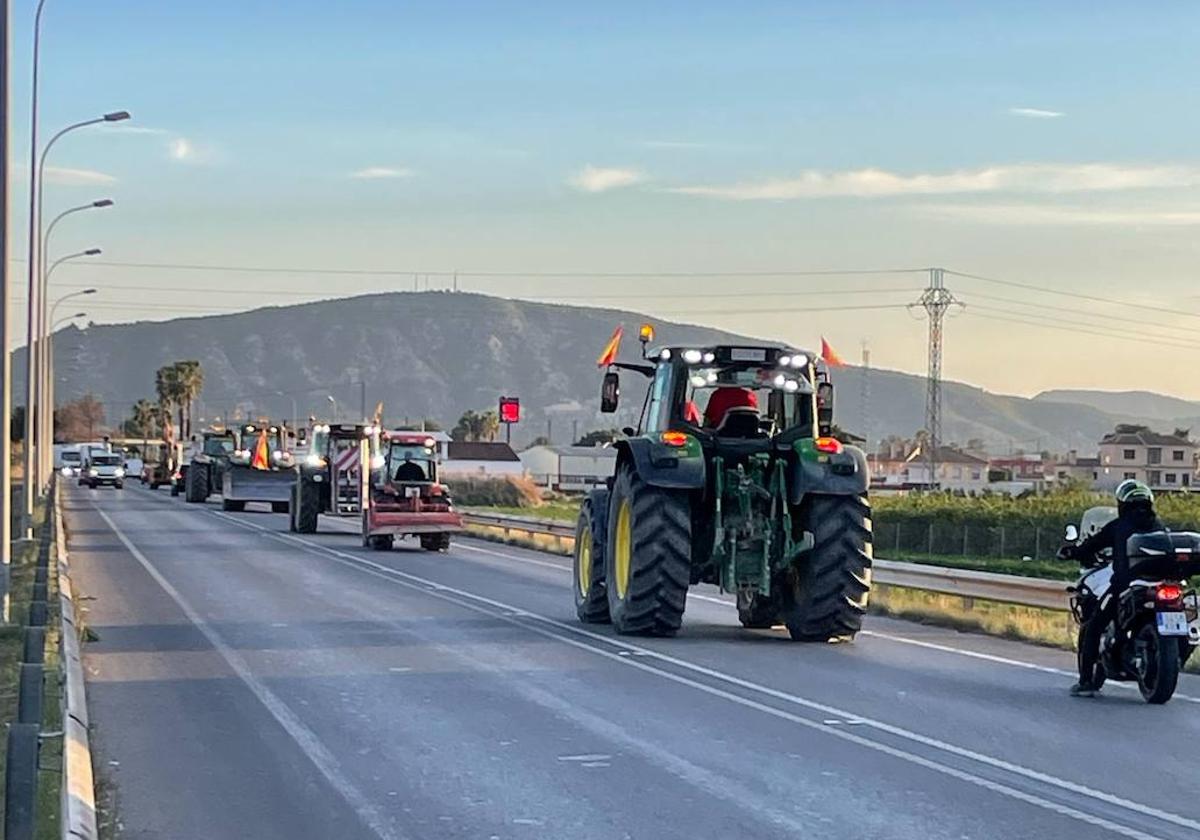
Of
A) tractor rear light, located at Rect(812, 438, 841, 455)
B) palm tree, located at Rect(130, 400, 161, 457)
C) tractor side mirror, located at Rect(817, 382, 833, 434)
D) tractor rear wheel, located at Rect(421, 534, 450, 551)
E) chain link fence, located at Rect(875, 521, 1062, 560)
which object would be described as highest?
palm tree, located at Rect(130, 400, 161, 457)

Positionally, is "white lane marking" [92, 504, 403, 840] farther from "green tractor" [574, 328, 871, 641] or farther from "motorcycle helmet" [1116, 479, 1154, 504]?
"motorcycle helmet" [1116, 479, 1154, 504]

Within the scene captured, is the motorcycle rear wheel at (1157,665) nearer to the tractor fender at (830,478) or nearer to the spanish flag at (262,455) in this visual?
the tractor fender at (830,478)

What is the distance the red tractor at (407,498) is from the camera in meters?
35.0

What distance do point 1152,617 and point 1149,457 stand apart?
123 m

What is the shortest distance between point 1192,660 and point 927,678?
3109mm

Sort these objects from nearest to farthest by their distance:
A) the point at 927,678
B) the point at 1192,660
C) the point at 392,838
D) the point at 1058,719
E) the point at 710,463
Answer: the point at 392,838
the point at 1058,719
the point at 927,678
the point at 1192,660
the point at 710,463

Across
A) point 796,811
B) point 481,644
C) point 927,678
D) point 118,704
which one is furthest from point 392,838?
point 481,644

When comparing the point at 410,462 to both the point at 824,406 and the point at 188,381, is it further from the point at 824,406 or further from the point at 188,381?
the point at 188,381

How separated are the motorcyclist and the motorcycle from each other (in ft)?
0.14

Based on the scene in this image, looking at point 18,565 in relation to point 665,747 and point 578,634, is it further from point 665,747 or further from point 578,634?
point 665,747

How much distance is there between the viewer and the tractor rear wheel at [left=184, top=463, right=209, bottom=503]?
6638cm

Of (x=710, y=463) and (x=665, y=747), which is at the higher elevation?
(x=710, y=463)

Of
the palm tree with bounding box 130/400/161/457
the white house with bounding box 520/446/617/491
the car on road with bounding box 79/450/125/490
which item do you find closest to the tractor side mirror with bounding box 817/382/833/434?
the car on road with bounding box 79/450/125/490

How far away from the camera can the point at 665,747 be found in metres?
11.5
